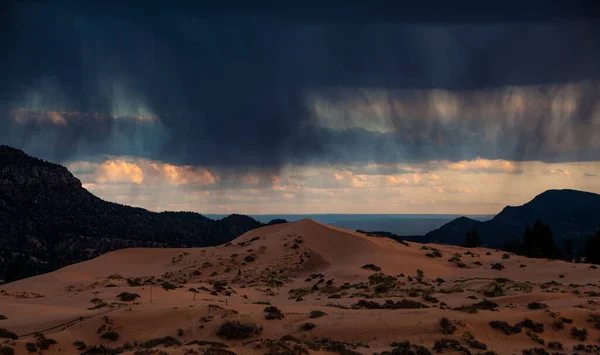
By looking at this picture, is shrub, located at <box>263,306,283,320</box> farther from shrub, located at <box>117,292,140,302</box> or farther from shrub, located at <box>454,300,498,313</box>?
shrub, located at <box>117,292,140,302</box>

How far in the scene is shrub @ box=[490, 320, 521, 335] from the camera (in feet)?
85.5

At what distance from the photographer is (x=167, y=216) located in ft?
525

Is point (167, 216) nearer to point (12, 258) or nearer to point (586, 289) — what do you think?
point (12, 258)

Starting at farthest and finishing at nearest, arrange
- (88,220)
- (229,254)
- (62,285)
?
(88,220), (229,254), (62,285)

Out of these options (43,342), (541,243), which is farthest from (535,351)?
(541,243)

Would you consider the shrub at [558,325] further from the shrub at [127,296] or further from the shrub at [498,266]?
the shrub at [498,266]

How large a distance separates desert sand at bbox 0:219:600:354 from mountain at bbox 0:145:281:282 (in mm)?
27711

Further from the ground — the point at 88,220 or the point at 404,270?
the point at 88,220

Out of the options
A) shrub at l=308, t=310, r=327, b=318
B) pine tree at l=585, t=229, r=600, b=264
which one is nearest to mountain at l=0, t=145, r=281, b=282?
shrub at l=308, t=310, r=327, b=318

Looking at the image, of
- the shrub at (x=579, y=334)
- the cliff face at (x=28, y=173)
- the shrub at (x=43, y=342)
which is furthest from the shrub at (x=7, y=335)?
the cliff face at (x=28, y=173)

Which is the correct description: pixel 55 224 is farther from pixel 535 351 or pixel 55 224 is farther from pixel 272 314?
pixel 535 351

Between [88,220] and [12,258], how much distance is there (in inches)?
909

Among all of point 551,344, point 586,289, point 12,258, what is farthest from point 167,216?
point 551,344

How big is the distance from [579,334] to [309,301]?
64.4ft
